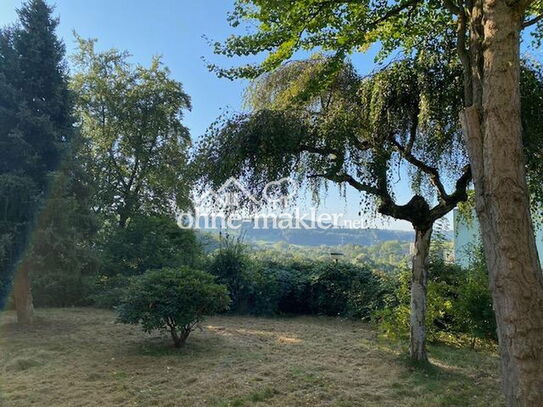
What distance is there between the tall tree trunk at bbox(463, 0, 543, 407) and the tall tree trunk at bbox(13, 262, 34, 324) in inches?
319

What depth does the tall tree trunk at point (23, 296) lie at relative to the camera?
25.7 feet

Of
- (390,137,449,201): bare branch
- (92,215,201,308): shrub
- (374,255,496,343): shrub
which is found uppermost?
(390,137,449,201): bare branch

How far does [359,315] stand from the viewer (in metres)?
9.53

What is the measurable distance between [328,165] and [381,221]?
1.28 meters

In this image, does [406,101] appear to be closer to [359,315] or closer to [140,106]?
[359,315]

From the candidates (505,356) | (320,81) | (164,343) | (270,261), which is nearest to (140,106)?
(270,261)

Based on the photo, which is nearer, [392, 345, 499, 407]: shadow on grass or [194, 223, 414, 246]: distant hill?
[392, 345, 499, 407]: shadow on grass

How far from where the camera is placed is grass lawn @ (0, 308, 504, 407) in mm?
4023

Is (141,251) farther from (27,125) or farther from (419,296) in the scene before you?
(419,296)

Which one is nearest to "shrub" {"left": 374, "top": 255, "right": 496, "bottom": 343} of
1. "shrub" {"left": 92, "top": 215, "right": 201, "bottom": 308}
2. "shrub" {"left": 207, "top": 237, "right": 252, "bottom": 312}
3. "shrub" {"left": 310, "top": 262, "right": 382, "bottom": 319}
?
"shrub" {"left": 310, "top": 262, "right": 382, "bottom": 319}

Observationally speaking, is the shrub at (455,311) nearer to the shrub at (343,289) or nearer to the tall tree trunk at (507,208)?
the shrub at (343,289)

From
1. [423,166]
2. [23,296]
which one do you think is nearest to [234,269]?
[23,296]

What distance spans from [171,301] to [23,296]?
409cm

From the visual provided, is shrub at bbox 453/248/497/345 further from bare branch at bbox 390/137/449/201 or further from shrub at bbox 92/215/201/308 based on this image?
shrub at bbox 92/215/201/308
